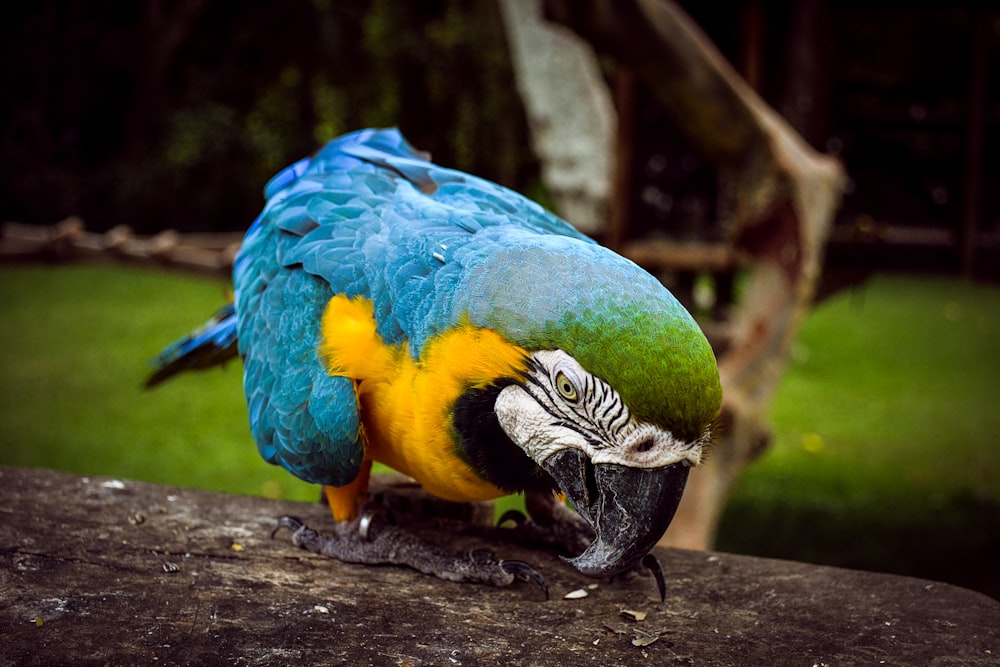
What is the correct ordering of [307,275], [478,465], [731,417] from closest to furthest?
[478,465]
[307,275]
[731,417]

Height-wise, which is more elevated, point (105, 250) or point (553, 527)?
point (553, 527)

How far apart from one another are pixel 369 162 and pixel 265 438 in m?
0.75

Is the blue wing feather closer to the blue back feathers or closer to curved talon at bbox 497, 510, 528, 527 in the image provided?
the blue back feathers

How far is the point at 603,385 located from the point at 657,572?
0.63 meters

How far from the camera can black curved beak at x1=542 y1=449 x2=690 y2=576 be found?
1538 mm

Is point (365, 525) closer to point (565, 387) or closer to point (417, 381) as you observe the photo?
point (417, 381)

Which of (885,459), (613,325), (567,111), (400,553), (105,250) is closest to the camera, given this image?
(613,325)

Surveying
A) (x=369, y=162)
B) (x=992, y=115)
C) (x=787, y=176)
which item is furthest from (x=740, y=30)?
(x=369, y=162)

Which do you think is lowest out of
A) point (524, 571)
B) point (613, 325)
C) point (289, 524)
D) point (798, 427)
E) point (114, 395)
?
point (114, 395)

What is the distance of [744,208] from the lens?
4.20 m

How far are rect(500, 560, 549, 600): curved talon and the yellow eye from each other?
1.83 feet

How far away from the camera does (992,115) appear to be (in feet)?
18.5

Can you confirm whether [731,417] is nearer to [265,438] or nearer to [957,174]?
[265,438]

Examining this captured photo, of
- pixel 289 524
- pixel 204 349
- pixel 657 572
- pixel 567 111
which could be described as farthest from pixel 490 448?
pixel 567 111
